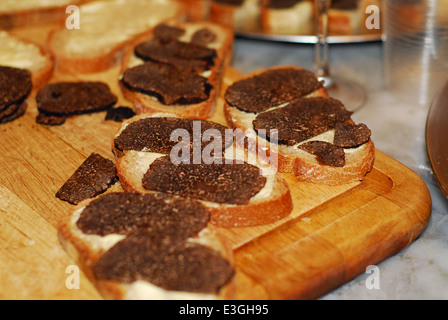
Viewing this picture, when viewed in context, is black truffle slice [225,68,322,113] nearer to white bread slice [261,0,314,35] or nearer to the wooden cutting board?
the wooden cutting board

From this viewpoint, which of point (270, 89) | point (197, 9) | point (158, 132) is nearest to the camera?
point (158, 132)

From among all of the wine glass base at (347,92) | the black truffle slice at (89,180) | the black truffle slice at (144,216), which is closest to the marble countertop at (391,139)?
the wine glass base at (347,92)

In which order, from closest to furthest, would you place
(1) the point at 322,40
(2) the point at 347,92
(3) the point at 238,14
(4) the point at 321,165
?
(4) the point at 321,165 < (1) the point at 322,40 < (2) the point at 347,92 < (3) the point at 238,14

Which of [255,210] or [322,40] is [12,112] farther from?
[322,40]

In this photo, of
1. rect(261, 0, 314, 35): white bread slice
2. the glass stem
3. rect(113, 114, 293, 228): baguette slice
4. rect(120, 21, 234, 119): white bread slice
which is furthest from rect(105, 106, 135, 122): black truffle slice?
rect(261, 0, 314, 35): white bread slice

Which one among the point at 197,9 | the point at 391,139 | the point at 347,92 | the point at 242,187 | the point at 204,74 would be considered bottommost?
the point at 391,139

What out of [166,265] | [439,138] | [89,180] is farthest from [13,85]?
[439,138]
